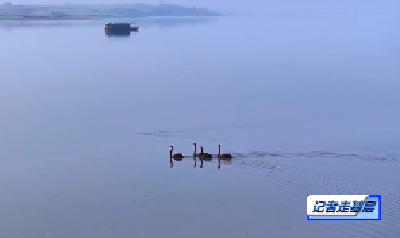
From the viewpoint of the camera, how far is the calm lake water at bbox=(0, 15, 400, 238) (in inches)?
460

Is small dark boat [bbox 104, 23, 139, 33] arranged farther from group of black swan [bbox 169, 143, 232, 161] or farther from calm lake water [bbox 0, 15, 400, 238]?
group of black swan [bbox 169, 143, 232, 161]

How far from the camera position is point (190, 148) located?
639 inches

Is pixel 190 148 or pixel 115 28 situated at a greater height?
pixel 115 28

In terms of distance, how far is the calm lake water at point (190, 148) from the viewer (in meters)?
11.7

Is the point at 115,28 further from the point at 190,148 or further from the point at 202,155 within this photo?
the point at 202,155

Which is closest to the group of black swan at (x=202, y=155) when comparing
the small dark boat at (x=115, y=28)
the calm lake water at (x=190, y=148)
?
the calm lake water at (x=190, y=148)

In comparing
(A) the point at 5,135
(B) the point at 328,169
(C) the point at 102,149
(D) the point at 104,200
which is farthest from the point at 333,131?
(A) the point at 5,135

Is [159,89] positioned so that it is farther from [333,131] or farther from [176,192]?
[176,192]

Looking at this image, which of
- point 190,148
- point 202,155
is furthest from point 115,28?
point 202,155

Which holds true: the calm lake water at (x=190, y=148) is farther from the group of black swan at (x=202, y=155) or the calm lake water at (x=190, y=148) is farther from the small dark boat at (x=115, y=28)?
the small dark boat at (x=115, y=28)

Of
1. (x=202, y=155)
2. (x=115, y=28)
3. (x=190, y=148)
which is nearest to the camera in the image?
(x=202, y=155)

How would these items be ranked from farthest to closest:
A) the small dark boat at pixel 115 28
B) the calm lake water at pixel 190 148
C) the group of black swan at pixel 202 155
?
1. the small dark boat at pixel 115 28
2. the group of black swan at pixel 202 155
3. the calm lake water at pixel 190 148

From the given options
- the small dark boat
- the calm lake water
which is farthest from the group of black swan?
the small dark boat

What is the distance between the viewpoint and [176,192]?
1318 cm
